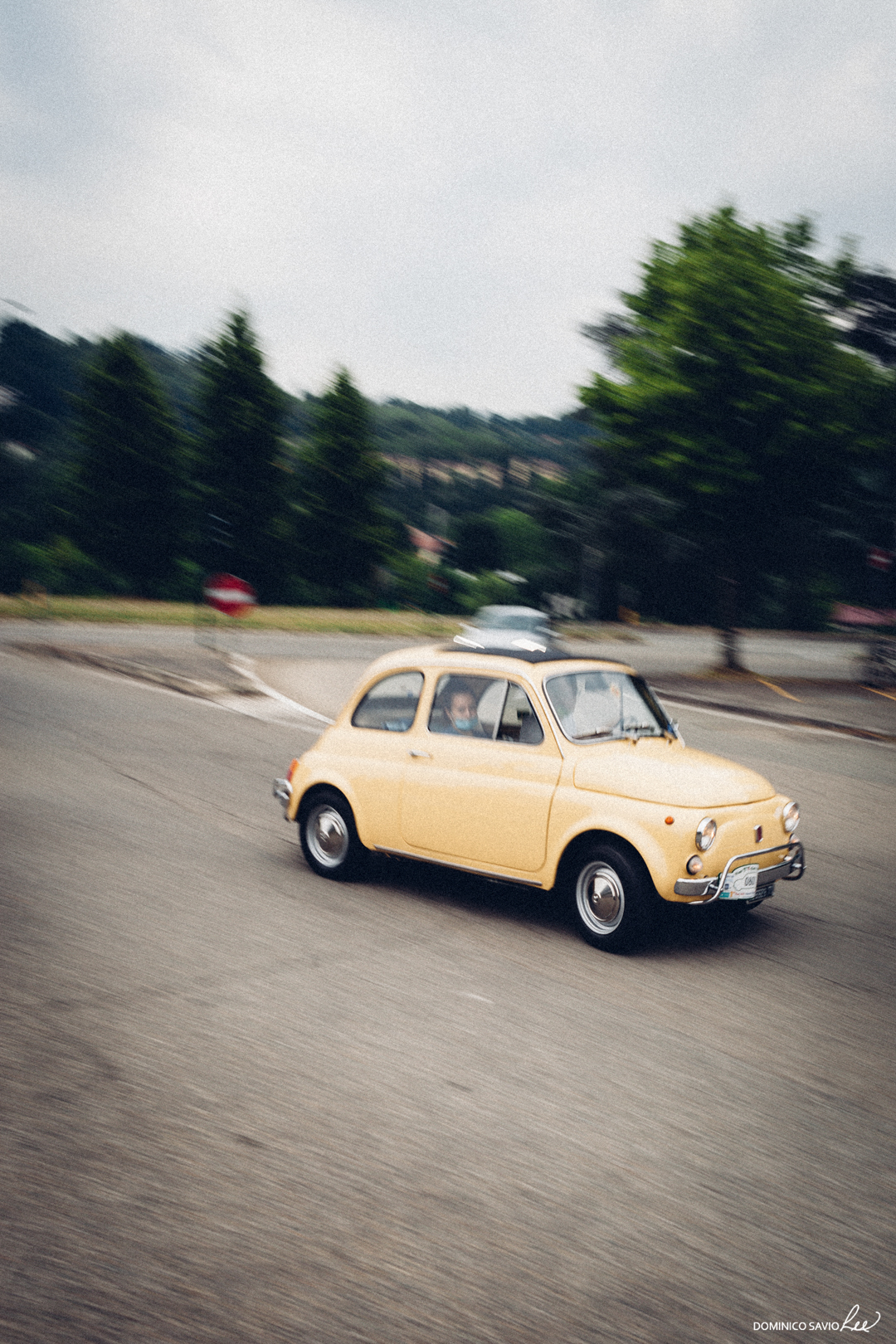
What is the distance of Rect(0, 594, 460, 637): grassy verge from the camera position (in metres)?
35.1

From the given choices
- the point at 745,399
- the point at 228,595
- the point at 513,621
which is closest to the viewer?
the point at 745,399

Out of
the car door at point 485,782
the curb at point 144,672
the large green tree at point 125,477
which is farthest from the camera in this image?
the large green tree at point 125,477

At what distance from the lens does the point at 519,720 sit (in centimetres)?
638

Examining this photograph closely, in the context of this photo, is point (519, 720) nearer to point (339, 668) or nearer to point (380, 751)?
point (380, 751)

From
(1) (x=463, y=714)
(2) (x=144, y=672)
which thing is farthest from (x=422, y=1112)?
(2) (x=144, y=672)

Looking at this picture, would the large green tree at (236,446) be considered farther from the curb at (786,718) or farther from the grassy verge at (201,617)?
the curb at (786,718)

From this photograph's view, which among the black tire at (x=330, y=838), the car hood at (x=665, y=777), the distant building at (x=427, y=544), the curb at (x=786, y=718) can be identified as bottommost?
the black tire at (x=330, y=838)

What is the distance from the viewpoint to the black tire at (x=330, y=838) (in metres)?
7.07

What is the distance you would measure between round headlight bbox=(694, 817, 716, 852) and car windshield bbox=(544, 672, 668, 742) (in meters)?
0.90

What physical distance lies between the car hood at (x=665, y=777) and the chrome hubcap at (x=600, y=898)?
441 millimetres

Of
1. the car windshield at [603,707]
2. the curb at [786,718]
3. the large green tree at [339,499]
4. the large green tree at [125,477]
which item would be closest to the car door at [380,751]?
the car windshield at [603,707]

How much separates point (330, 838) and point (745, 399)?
671 inches
